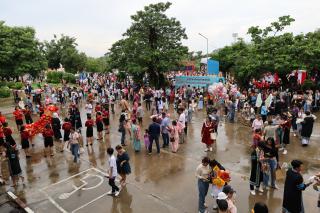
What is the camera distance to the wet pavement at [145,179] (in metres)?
8.19

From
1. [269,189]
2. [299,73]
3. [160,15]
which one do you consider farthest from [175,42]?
[269,189]

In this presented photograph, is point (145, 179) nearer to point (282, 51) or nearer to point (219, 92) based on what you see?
point (219, 92)

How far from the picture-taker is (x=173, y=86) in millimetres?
26734

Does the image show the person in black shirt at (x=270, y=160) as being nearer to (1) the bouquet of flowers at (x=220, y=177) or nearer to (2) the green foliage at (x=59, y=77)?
(1) the bouquet of flowers at (x=220, y=177)

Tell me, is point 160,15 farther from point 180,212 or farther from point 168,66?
point 180,212

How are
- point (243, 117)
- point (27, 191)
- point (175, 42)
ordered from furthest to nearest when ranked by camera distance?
point (175, 42) < point (243, 117) < point (27, 191)

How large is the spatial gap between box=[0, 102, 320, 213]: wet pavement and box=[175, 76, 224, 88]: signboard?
33.2ft

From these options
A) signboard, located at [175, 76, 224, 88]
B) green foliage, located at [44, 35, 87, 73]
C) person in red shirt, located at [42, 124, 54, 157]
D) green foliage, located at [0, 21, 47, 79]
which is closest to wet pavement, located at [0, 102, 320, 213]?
person in red shirt, located at [42, 124, 54, 157]

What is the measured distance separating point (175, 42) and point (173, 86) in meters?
3.90

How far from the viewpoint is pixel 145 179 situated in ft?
32.1

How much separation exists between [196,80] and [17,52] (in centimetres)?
1793

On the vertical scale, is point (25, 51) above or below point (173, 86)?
above

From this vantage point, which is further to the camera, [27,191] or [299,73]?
[299,73]

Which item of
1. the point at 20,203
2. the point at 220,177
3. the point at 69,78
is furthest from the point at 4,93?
the point at 220,177
